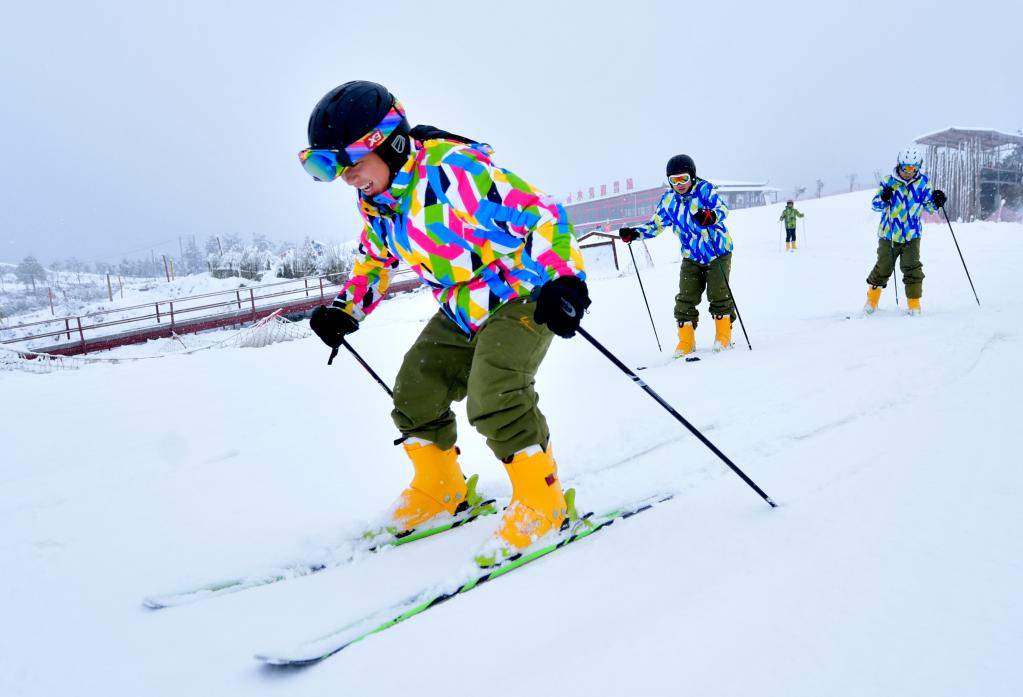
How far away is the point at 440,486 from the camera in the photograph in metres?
2.34

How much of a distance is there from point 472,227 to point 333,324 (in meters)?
0.85

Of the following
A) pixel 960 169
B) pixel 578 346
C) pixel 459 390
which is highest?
pixel 960 169

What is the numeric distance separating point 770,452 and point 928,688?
150 cm

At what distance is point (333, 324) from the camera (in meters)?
2.42

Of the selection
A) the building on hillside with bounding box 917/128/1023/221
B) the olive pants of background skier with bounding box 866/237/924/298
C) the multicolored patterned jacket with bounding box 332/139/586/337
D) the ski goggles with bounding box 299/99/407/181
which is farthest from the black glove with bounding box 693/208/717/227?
the building on hillside with bounding box 917/128/1023/221

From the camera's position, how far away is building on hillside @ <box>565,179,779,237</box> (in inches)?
1809

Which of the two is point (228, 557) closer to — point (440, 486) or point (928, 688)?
point (440, 486)

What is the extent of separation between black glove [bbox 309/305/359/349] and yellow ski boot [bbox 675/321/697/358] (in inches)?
152

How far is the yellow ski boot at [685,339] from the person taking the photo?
5.53m

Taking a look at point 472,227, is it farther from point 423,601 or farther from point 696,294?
point 696,294

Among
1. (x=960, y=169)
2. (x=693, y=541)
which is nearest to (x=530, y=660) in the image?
(x=693, y=541)

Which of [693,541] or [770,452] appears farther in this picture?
[770,452]

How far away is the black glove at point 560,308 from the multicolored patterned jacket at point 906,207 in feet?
21.1

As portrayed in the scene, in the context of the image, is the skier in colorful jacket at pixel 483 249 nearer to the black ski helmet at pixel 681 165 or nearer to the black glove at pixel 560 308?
the black glove at pixel 560 308
